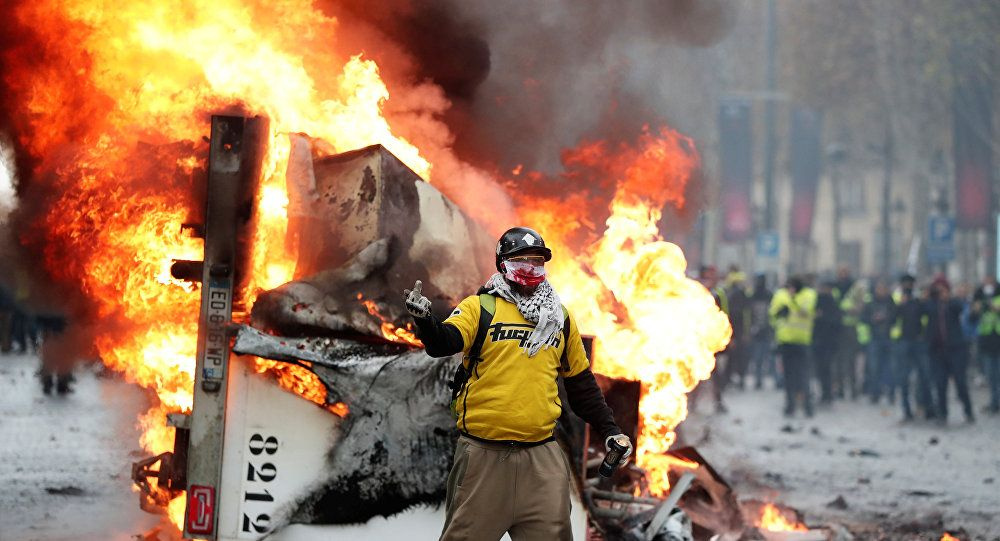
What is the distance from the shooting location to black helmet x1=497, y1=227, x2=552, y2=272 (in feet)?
13.8

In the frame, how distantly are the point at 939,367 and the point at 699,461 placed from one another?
872 cm

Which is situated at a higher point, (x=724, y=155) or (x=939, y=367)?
(x=724, y=155)

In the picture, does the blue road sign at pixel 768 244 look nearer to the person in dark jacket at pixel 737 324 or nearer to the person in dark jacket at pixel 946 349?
the person in dark jacket at pixel 737 324

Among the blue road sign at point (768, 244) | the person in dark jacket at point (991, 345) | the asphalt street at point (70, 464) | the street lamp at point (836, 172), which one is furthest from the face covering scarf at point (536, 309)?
the street lamp at point (836, 172)

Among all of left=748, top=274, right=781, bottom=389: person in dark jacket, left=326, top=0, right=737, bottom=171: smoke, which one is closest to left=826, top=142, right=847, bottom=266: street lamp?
left=748, top=274, right=781, bottom=389: person in dark jacket

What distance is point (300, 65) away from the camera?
238 inches

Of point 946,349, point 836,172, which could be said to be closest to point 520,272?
point 946,349

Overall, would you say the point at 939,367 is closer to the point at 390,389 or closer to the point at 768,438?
the point at 768,438

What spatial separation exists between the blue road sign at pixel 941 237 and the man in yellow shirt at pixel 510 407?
20.3 metres

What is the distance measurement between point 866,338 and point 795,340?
348 centimetres

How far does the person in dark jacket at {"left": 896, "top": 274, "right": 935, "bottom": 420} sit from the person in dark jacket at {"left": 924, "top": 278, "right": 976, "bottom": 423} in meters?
0.15

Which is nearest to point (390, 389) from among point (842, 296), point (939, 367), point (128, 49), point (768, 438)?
point (128, 49)

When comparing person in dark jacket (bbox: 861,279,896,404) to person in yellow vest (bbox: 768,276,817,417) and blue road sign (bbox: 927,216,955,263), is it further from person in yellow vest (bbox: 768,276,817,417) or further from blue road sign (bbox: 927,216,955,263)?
blue road sign (bbox: 927,216,955,263)

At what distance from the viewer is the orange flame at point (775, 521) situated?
284 inches
